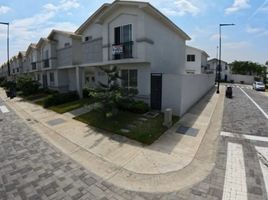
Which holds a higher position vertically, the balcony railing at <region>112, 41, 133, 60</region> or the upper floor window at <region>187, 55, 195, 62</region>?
the upper floor window at <region>187, 55, 195, 62</region>

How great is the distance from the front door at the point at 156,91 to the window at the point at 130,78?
1459 mm

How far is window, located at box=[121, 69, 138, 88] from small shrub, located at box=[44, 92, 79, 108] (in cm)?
608

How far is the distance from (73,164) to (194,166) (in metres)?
4.19

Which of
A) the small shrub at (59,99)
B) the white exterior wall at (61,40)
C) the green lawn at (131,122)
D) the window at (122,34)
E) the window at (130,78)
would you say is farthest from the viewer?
the white exterior wall at (61,40)

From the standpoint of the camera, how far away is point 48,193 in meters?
4.86

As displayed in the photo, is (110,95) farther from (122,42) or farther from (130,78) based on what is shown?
(122,42)

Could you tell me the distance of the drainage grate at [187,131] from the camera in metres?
9.25

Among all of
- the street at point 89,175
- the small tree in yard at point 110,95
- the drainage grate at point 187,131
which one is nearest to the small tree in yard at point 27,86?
the street at point 89,175

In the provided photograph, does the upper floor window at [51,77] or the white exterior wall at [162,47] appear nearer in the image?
the white exterior wall at [162,47]

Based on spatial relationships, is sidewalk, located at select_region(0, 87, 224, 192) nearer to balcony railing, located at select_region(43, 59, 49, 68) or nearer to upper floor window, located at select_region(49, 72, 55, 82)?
balcony railing, located at select_region(43, 59, 49, 68)

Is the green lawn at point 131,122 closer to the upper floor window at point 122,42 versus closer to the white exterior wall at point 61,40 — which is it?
the upper floor window at point 122,42

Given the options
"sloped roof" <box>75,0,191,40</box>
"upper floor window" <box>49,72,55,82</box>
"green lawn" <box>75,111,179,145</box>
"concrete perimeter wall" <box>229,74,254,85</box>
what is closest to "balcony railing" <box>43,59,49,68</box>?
"upper floor window" <box>49,72,55,82</box>

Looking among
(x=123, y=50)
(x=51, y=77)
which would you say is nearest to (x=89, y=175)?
(x=123, y=50)

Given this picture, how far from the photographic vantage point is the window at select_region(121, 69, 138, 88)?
44.5 feet
